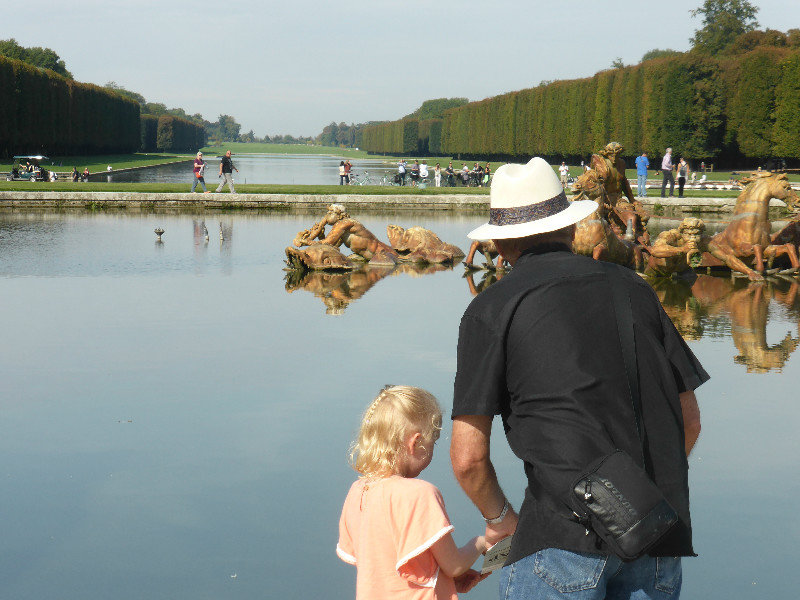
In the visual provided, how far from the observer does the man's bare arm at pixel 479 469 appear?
2316 mm

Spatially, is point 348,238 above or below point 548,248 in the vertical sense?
below

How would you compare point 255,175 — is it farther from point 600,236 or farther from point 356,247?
point 600,236

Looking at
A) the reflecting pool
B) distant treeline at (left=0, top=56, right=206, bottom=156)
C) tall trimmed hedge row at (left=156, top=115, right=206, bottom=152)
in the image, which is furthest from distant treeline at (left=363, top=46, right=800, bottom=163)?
tall trimmed hedge row at (left=156, top=115, right=206, bottom=152)

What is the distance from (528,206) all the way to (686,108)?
43.4 metres

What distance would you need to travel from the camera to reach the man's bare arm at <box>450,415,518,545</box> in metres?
2.32

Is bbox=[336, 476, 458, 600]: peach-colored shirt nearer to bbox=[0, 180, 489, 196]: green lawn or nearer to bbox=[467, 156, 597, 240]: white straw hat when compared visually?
bbox=[467, 156, 597, 240]: white straw hat

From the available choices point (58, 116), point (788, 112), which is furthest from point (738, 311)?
point (58, 116)

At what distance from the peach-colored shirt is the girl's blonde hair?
4 cm

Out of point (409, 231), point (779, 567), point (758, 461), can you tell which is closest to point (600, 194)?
point (409, 231)

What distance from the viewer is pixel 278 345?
759 centimetres

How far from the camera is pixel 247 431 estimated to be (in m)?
5.30

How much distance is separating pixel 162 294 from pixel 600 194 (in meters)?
5.43

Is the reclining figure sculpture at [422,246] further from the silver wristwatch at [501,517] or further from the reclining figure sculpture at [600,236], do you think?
the silver wristwatch at [501,517]

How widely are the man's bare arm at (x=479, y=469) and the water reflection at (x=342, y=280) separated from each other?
6768mm
